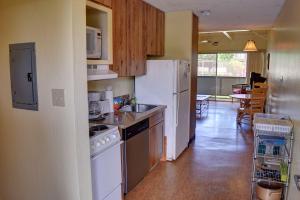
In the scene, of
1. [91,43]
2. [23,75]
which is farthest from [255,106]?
[23,75]

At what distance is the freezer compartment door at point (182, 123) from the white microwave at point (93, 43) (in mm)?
1730

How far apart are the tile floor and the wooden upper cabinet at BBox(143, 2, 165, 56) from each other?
6.06 feet

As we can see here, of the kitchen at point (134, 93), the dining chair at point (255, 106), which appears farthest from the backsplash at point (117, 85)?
the dining chair at point (255, 106)

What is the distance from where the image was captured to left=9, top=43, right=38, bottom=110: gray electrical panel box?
2.00m

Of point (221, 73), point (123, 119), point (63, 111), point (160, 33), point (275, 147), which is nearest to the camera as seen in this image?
point (63, 111)

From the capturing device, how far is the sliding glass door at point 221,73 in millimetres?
10773

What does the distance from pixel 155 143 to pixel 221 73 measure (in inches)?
317

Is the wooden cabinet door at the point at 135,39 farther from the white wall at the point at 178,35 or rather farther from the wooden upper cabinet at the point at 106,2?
the white wall at the point at 178,35

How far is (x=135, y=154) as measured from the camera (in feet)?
10.2

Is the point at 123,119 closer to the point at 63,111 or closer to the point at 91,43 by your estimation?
the point at 91,43

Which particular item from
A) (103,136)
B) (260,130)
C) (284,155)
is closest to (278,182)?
(284,155)

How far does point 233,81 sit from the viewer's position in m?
10.9

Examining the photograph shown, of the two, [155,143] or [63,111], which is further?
[155,143]

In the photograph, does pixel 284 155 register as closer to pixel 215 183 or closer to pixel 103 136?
pixel 215 183
